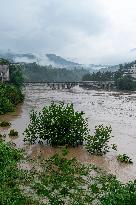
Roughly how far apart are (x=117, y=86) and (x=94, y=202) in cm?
11057

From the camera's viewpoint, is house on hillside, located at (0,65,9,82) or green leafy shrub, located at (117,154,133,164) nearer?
green leafy shrub, located at (117,154,133,164)

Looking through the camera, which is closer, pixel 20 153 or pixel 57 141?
pixel 20 153

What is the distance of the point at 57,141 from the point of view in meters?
34.0

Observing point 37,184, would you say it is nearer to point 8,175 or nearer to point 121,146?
point 8,175

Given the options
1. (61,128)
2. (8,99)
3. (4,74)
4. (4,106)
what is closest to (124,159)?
(61,128)

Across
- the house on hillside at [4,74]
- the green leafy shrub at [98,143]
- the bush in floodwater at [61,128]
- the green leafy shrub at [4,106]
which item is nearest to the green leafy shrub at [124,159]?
the green leafy shrub at [98,143]

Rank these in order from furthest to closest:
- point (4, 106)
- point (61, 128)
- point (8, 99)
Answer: point (8, 99), point (4, 106), point (61, 128)

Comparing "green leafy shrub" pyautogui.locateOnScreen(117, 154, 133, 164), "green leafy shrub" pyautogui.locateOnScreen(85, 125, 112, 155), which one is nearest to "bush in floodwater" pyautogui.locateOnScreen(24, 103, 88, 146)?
"green leafy shrub" pyautogui.locateOnScreen(85, 125, 112, 155)

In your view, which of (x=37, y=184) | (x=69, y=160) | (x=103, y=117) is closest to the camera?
(x=37, y=184)

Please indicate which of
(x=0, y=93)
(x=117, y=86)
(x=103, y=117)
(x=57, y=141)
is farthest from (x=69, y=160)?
(x=117, y=86)

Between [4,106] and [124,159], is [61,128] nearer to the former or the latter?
[124,159]

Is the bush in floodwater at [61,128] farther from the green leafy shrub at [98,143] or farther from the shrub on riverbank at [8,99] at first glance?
the shrub on riverbank at [8,99]

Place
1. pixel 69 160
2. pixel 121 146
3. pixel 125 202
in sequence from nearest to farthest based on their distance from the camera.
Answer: pixel 125 202, pixel 69 160, pixel 121 146

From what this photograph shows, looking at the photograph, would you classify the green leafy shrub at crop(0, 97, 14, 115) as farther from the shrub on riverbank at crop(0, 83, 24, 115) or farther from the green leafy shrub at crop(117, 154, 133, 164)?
the green leafy shrub at crop(117, 154, 133, 164)
